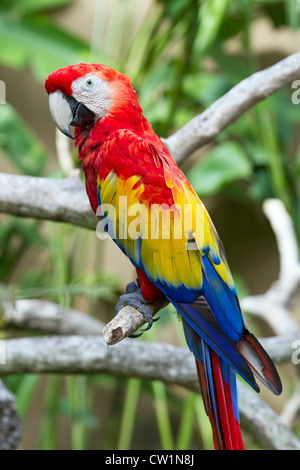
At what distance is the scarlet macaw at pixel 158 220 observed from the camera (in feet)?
1.70

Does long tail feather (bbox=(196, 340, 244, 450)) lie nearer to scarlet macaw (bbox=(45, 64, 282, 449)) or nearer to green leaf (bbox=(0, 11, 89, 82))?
scarlet macaw (bbox=(45, 64, 282, 449))

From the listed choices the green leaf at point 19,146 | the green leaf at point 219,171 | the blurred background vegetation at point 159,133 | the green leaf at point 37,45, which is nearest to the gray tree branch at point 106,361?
the blurred background vegetation at point 159,133

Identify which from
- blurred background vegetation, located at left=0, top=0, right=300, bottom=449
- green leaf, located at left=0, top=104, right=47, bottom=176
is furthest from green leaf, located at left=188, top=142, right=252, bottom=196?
green leaf, located at left=0, top=104, right=47, bottom=176

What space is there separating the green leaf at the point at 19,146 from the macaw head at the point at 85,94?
0.89 m

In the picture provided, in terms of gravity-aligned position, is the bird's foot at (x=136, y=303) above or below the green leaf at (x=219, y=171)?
below

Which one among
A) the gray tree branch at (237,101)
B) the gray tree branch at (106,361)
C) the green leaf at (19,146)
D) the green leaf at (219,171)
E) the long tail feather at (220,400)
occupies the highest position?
the green leaf at (19,146)

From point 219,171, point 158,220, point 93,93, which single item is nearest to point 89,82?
point 93,93

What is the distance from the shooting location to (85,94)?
53 cm

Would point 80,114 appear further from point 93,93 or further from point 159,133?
point 159,133

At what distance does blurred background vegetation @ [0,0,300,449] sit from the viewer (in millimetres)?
1140

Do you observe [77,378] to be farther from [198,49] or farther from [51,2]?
[51,2]

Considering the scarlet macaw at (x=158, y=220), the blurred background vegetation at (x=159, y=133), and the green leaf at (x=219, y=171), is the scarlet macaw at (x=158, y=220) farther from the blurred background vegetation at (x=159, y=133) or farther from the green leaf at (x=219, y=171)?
the green leaf at (x=219, y=171)

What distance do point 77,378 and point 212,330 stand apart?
31.2 inches

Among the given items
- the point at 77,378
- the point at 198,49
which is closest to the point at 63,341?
the point at 77,378
